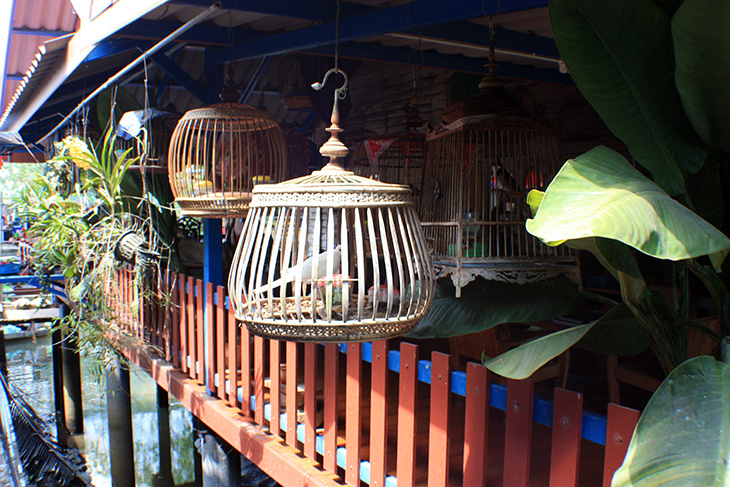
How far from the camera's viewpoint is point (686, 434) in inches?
46.4

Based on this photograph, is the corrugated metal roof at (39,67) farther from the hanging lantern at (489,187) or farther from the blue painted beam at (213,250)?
the hanging lantern at (489,187)

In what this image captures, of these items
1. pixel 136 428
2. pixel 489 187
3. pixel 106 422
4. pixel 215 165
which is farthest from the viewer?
pixel 106 422

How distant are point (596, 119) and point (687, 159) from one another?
286cm

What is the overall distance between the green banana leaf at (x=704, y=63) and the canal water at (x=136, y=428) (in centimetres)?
461

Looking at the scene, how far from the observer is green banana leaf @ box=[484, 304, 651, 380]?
1.59 metres

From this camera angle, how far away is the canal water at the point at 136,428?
621 cm

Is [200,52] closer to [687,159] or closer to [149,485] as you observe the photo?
[149,485]

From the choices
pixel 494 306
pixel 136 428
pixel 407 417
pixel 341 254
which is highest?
pixel 341 254

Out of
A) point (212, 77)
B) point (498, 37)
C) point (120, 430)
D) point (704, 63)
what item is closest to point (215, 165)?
point (212, 77)

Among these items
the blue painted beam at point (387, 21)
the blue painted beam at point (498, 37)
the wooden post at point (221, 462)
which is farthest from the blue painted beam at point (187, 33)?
the wooden post at point (221, 462)

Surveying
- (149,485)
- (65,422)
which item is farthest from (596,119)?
(65,422)

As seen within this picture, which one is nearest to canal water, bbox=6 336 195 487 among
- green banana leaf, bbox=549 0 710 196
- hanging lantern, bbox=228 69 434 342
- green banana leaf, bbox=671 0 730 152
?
hanging lantern, bbox=228 69 434 342

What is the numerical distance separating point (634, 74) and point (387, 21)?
157cm

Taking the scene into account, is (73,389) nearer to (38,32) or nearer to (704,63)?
(38,32)
